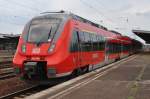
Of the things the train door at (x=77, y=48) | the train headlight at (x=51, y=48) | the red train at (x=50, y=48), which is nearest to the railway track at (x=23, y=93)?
the red train at (x=50, y=48)

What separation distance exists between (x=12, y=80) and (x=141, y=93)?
10.2m

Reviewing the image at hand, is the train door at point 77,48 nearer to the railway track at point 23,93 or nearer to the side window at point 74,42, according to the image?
the side window at point 74,42

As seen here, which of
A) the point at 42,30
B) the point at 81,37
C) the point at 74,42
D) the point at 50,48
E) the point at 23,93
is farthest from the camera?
the point at 81,37

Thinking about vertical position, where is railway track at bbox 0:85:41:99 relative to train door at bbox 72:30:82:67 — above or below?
below

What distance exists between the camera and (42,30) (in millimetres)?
16656

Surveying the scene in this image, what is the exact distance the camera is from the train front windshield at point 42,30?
16.3 metres

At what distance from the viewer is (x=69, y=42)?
1680cm

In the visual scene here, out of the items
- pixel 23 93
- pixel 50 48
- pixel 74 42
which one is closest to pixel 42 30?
pixel 50 48

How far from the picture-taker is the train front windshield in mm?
16344

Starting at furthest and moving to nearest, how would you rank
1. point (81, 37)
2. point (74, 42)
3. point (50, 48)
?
point (81, 37), point (74, 42), point (50, 48)

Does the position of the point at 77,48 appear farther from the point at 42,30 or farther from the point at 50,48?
the point at 50,48

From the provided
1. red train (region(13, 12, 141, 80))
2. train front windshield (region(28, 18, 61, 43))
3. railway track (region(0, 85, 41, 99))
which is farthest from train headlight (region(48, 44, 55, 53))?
railway track (region(0, 85, 41, 99))

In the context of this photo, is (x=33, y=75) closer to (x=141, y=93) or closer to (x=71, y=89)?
(x=71, y=89)

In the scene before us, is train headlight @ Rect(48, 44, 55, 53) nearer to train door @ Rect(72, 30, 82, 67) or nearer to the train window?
train door @ Rect(72, 30, 82, 67)
